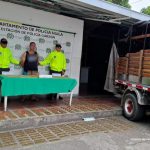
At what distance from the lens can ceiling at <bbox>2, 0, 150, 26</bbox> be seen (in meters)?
7.57

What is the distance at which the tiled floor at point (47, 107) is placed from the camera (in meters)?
6.43

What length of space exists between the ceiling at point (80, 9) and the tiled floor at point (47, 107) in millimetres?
2954

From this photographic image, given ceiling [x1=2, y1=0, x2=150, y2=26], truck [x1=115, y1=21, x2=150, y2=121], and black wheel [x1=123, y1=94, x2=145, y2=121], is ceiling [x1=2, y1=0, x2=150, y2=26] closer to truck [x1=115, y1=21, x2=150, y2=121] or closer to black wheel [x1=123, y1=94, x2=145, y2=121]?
truck [x1=115, y1=21, x2=150, y2=121]

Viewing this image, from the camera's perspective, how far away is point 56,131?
5.98 meters

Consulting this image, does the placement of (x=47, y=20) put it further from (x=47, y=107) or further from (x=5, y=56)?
(x=47, y=107)

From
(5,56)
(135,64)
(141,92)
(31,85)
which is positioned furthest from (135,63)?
(5,56)

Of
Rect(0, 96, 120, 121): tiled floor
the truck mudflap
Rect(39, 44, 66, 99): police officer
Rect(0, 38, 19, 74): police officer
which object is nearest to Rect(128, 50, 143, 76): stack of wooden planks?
the truck mudflap

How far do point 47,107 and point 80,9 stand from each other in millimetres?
3246

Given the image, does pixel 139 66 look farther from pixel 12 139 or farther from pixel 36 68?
pixel 12 139

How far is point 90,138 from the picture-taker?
18.5ft

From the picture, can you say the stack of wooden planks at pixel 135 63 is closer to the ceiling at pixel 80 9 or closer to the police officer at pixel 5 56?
the ceiling at pixel 80 9

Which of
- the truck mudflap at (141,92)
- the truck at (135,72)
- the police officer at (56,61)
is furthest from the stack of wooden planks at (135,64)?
the police officer at (56,61)

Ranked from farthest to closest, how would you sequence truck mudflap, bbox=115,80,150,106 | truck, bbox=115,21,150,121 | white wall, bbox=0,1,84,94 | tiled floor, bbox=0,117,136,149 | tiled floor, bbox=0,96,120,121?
white wall, bbox=0,1,84,94, truck, bbox=115,21,150,121, truck mudflap, bbox=115,80,150,106, tiled floor, bbox=0,96,120,121, tiled floor, bbox=0,117,136,149

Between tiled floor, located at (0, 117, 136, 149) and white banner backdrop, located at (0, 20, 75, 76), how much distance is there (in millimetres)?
2665
